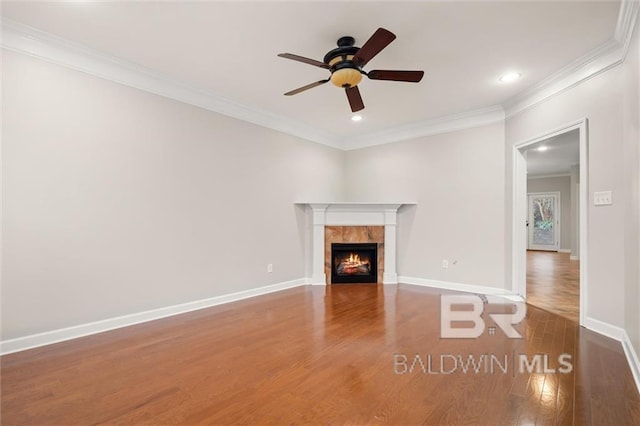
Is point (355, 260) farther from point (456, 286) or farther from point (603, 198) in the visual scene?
point (603, 198)

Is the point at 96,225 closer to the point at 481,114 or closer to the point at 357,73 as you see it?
the point at 357,73

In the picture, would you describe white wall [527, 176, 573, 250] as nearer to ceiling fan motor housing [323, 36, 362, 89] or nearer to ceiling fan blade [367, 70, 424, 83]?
ceiling fan blade [367, 70, 424, 83]

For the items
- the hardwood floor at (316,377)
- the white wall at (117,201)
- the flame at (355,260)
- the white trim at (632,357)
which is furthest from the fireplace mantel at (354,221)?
the white trim at (632,357)

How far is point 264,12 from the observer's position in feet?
7.50

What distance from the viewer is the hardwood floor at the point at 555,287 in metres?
3.62

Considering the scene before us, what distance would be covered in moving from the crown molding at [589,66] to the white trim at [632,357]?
7.72 feet

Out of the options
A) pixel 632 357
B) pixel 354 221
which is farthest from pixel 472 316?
pixel 354 221

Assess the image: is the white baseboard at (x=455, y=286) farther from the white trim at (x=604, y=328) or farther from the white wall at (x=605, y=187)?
the white wall at (x=605, y=187)

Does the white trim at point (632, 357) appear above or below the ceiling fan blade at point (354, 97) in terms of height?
below

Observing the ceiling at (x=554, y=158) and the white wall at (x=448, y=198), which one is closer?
the white wall at (x=448, y=198)

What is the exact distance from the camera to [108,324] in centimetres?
290

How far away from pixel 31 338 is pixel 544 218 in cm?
1270

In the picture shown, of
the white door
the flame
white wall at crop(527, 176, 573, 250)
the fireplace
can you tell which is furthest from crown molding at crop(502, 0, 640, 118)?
the white door

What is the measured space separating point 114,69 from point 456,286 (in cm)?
504
